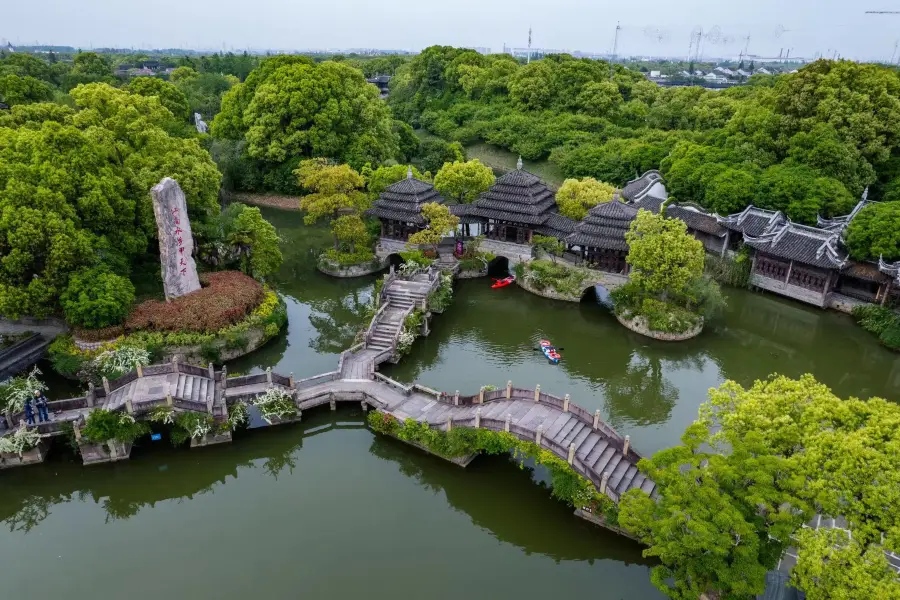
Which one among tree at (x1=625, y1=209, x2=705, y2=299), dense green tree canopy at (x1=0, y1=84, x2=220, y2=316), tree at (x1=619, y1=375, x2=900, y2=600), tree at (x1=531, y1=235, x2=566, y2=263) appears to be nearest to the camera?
tree at (x1=619, y1=375, x2=900, y2=600)

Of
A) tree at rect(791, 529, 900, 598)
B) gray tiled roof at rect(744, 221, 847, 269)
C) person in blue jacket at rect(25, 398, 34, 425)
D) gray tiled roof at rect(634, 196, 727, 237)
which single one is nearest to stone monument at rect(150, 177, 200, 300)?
person in blue jacket at rect(25, 398, 34, 425)

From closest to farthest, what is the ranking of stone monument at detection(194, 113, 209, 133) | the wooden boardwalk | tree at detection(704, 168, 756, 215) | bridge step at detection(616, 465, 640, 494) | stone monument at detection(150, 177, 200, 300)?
bridge step at detection(616, 465, 640, 494)
the wooden boardwalk
stone monument at detection(150, 177, 200, 300)
tree at detection(704, 168, 756, 215)
stone monument at detection(194, 113, 209, 133)

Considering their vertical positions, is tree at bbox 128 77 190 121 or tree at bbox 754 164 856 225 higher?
tree at bbox 128 77 190 121

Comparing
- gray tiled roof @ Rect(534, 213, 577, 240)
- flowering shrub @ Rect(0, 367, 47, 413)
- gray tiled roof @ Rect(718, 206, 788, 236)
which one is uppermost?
gray tiled roof @ Rect(718, 206, 788, 236)

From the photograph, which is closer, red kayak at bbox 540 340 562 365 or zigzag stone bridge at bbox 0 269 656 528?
zigzag stone bridge at bbox 0 269 656 528

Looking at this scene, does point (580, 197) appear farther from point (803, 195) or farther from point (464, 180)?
point (803, 195)

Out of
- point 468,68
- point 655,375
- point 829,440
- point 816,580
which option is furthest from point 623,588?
point 468,68

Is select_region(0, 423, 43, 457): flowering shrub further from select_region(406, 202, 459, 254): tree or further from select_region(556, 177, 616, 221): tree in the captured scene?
select_region(556, 177, 616, 221): tree
